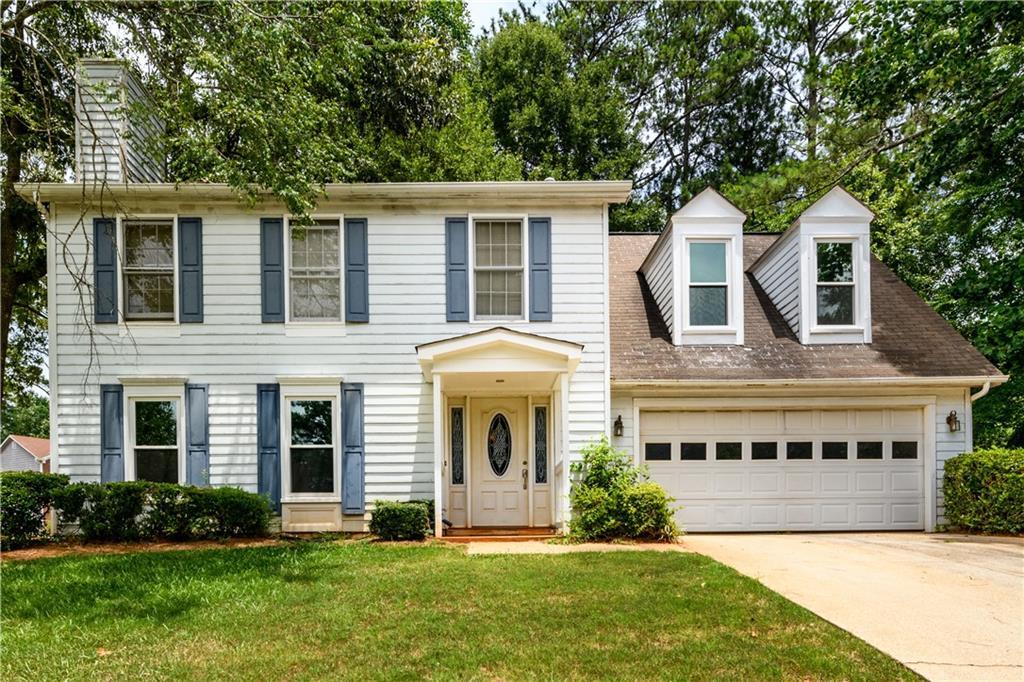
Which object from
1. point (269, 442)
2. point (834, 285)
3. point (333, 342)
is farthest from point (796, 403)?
point (269, 442)

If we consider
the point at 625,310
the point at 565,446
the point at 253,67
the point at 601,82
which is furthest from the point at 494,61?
the point at 565,446

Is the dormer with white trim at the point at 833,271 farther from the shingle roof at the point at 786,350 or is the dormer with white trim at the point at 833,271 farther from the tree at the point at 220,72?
the tree at the point at 220,72

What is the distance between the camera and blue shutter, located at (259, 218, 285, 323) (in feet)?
31.0

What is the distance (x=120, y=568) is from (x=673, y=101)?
2258cm

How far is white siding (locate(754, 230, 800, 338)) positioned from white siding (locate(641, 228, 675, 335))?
2116 mm

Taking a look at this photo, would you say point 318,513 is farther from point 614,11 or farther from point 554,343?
point 614,11

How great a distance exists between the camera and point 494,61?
2061 cm

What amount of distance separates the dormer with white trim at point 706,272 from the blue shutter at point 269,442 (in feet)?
21.3

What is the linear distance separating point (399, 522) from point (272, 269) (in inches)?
168

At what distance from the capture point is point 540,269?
9.59m

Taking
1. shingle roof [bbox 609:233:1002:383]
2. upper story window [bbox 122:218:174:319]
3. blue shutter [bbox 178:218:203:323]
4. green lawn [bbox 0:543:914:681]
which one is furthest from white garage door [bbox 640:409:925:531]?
upper story window [bbox 122:218:174:319]

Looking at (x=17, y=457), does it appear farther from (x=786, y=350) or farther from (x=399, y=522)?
(x=786, y=350)

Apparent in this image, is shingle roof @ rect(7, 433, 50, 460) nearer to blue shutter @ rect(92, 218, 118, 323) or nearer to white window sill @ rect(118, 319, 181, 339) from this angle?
blue shutter @ rect(92, 218, 118, 323)

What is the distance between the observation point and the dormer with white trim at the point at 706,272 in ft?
33.8
